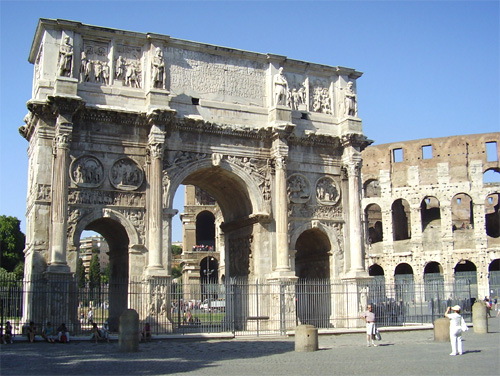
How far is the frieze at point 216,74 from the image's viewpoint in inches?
888

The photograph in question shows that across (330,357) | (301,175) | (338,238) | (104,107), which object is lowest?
(330,357)

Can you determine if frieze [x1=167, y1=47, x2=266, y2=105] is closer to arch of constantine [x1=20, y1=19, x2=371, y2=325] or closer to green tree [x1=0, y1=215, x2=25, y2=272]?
arch of constantine [x1=20, y1=19, x2=371, y2=325]

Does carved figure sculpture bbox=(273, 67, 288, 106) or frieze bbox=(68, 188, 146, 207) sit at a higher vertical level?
carved figure sculpture bbox=(273, 67, 288, 106)

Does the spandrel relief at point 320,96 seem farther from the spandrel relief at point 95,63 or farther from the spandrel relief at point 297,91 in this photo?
the spandrel relief at point 95,63

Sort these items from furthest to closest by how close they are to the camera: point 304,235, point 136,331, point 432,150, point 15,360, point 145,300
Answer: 1. point 432,150
2. point 304,235
3. point 145,300
4. point 136,331
5. point 15,360

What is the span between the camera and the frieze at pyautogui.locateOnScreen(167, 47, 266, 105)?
74.0ft

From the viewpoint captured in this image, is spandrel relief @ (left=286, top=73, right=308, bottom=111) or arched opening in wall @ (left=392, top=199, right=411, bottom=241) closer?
spandrel relief @ (left=286, top=73, right=308, bottom=111)

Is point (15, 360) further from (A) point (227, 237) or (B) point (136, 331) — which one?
(A) point (227, 237)

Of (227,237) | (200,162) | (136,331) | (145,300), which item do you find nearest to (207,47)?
(200,162)

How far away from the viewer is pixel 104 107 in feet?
67.9

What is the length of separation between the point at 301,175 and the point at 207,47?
19.5 ft

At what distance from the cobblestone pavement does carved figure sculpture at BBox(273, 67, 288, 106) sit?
9.19 m

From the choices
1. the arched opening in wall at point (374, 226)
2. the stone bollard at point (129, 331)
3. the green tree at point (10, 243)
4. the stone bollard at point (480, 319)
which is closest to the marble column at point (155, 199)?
the stone bollard at point (129, 331)

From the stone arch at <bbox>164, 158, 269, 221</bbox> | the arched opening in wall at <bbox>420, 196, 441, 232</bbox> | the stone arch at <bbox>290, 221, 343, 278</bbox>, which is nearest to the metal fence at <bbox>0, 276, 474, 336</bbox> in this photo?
the stone arch at <bbox>290, 221, 343, 278</bbox>
